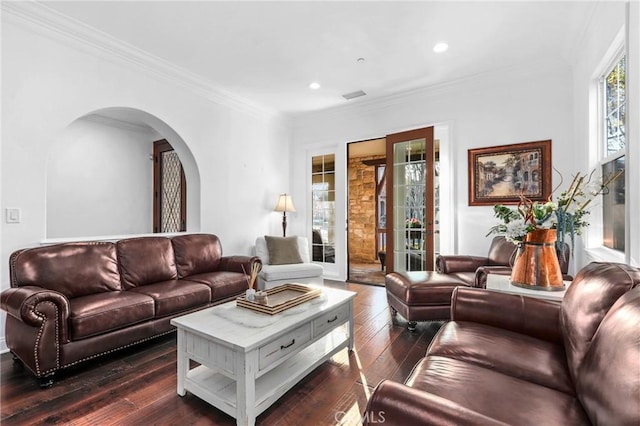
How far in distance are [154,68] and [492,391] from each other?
4.10 metres

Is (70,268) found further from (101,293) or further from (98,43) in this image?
(98,43)

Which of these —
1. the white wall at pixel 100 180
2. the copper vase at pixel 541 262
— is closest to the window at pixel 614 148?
the copper vase at pixel 541 262

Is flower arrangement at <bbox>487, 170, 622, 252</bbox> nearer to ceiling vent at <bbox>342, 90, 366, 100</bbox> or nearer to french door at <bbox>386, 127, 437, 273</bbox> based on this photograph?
french door at <bbox>386, 127, 437, 273</bbox>

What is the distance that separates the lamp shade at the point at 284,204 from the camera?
16.6ft

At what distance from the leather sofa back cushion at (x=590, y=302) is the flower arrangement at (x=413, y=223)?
2703mm

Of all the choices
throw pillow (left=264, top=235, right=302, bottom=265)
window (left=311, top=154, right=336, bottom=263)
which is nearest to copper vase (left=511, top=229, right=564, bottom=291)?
throw pillow (left=264, top=235, right=302, bottom=265)

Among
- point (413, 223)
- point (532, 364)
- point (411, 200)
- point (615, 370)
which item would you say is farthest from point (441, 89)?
point (615, 370)

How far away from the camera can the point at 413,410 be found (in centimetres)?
88

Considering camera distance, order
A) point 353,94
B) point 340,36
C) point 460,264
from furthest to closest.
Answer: point 353,94
point 460,264
point 340,36

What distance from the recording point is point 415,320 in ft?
9.04

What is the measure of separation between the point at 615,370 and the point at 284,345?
4.71ft

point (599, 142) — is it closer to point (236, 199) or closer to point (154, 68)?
point (236, 199)

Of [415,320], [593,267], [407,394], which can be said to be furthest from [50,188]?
[593,267]

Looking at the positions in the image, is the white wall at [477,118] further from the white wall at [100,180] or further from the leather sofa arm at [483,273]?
the white wall at [100,180]
